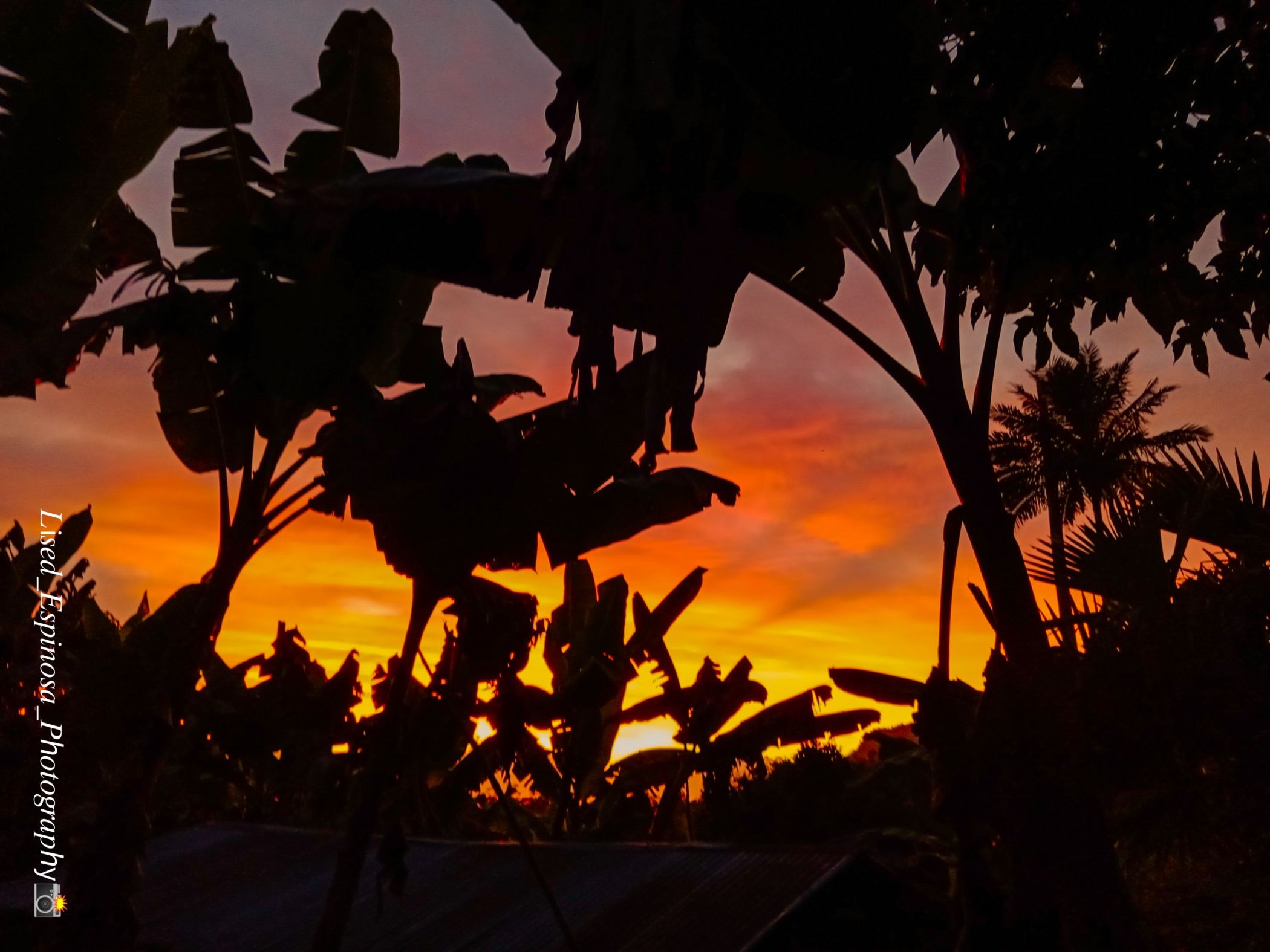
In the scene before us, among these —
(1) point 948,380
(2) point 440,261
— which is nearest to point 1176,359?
(1) point 948,380

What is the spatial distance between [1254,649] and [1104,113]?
9.72ft

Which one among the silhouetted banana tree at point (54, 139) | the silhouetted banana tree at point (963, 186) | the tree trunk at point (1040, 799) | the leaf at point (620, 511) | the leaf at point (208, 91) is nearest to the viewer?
the tree trunk at point (1040, 799)

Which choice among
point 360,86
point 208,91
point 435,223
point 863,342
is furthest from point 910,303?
point 208,91

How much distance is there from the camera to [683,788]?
16.4m

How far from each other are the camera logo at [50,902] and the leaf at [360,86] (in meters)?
5.70

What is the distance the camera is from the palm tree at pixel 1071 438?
27766 mm

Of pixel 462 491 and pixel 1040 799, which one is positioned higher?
pixel 462 491

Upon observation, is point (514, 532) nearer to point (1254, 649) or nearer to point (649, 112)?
point (649, 112)

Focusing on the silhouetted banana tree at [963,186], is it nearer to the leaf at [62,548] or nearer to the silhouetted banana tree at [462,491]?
the silhouetted banana tree at [462,491]

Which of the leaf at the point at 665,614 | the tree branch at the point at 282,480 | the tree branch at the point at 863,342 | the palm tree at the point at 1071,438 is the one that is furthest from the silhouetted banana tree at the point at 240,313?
the palm tree at the point at 1071,438

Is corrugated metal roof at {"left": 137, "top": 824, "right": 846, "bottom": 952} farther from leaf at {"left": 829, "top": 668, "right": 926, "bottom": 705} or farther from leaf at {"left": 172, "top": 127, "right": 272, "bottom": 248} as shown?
leaf at {"left": 172, "top": 127, "right": 272, "bottom": 248}

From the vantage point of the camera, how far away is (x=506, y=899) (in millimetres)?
7441

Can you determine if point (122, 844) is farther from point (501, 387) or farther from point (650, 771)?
point (650, 771)

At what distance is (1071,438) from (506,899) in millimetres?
25543
